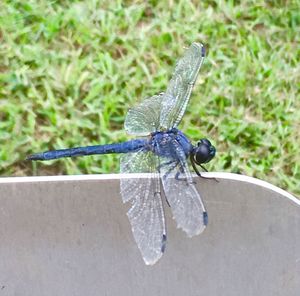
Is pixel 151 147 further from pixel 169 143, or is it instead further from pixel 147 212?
pixel 147 212

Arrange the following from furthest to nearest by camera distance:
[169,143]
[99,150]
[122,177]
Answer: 1. [99,150]
2. [169,143]
3. [122,177]

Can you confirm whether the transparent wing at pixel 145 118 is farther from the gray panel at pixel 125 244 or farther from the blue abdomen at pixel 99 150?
the gray panel at pixel 125 244

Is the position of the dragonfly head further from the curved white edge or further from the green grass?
the green grass

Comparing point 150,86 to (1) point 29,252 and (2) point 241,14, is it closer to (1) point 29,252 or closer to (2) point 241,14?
(2) point 241,14

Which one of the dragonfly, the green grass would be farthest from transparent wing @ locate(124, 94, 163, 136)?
the green grass

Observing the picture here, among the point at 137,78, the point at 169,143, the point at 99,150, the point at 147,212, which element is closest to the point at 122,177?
Answer: the point at 147,212

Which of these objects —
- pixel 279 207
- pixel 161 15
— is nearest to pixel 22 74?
pixel 161 15
